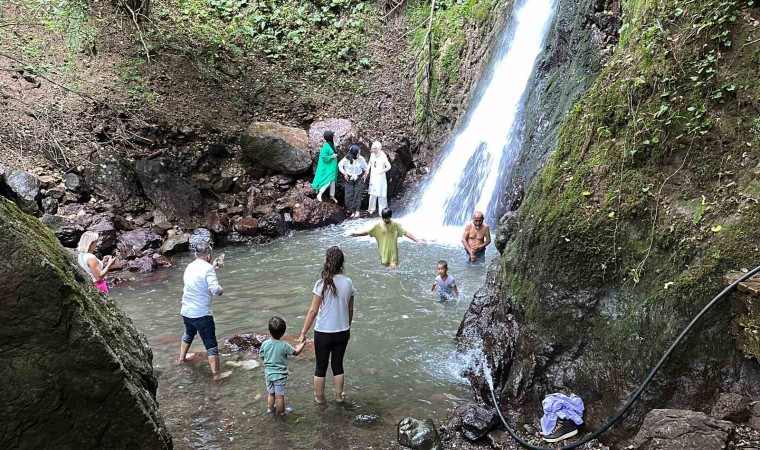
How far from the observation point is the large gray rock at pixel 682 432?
372 cm

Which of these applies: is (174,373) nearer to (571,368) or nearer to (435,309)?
(435,309)

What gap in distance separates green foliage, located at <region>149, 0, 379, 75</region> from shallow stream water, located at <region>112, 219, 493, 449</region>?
27.0ft

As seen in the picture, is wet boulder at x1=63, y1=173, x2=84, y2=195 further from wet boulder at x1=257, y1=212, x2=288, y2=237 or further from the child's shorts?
the child's shorts

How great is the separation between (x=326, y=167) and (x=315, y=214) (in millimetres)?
1300

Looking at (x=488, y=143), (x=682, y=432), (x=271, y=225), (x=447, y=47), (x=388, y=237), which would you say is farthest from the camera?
(x=447, y=47)

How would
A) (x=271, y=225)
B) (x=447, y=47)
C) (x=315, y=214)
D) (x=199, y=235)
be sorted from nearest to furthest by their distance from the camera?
(x=199, y=235), (x=271, y=225), (x=315, y=214), (x=447, y=47)

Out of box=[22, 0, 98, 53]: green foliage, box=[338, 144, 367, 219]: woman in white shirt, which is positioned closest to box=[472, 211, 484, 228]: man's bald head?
box=[338, 144, 367, 219]: woman in white shirt

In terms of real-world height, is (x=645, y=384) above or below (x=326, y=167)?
below

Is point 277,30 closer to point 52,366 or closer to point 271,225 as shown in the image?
point 271,225

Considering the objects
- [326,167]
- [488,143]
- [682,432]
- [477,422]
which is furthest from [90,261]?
[488,143]

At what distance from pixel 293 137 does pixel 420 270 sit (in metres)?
6.45

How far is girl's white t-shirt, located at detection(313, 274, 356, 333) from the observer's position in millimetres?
5660

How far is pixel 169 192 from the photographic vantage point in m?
13.1

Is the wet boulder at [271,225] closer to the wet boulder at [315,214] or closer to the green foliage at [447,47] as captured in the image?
the wet boulder at [315,214]
